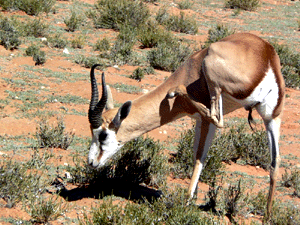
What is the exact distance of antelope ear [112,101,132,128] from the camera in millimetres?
5459

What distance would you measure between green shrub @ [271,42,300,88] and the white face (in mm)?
9822

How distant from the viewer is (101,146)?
5.72 m

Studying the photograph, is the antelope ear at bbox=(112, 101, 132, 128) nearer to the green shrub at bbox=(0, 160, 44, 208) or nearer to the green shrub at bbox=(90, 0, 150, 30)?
the green shrub at bbox=(0, 160, 44, 208)

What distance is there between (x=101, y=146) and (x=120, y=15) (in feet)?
39.3

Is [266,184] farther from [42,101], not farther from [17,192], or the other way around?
[42,101]

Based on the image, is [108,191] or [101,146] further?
[108,191]

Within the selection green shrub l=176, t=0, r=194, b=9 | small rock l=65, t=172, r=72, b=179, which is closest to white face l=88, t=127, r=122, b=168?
small rock l=65, t=172, r=72, b=179

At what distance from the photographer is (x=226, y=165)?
319 inches

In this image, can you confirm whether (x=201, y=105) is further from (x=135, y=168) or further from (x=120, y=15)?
(x=120, y=15)

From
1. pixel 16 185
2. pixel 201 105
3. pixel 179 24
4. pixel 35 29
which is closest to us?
pixel 16 185

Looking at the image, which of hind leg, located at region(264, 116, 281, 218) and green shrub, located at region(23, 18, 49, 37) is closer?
hind leg, located at region(264, 116, 281, 218)

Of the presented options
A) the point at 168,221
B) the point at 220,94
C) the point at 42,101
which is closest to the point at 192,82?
the point at 220,94

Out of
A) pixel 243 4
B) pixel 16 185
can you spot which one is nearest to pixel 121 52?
pixel 16 185

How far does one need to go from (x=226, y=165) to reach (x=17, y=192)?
4385 millimetres
